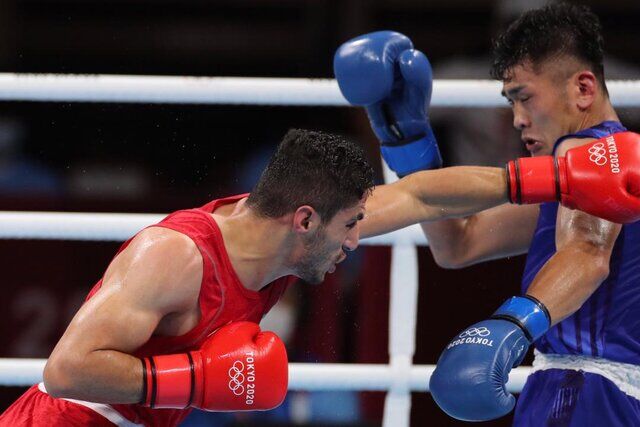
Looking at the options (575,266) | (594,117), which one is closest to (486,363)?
(575,266)

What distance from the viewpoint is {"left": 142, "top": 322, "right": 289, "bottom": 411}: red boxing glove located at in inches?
70.8

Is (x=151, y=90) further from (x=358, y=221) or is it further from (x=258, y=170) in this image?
(x=258, y=170)

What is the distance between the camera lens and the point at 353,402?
338 centimetres

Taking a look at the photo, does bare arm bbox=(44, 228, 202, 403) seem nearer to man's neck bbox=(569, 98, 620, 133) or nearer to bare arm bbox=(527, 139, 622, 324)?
bare arm bbox=(527, 139, 622, 324)

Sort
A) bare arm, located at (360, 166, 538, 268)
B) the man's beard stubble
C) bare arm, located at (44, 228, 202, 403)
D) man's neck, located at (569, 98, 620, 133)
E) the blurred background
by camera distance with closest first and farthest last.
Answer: bare arm, located at (44, 228, 202, 403), the man's beard stubble, bare arm, located at (360, 166, 538, 268), man's neck, located at (569, 98, 620, 133), the blurred background

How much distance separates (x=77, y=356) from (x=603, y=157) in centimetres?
114

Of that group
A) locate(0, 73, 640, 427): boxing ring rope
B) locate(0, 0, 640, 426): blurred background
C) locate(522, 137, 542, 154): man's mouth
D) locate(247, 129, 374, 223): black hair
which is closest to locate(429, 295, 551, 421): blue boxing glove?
locate(247, 129, 374, 223): black hair

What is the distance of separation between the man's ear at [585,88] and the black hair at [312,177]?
62cm

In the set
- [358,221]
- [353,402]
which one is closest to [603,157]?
[358,221]

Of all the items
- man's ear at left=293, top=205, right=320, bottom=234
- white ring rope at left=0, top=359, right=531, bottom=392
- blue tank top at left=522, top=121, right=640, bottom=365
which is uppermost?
man's ear at left=293, top=205, right=320, bottom=234

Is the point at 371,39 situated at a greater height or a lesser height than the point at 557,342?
greater

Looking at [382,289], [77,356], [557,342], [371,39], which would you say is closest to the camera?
[77,356]

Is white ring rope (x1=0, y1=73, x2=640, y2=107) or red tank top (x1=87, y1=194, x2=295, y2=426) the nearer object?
red tank top (x1=87, y1=194, x2=295, y2=426)

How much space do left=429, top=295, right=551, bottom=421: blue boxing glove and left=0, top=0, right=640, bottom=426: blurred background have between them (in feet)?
4.24
